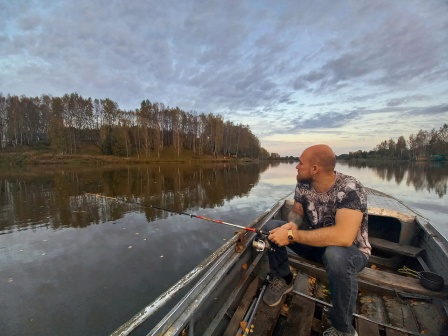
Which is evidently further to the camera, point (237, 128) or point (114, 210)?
point (237, 128)

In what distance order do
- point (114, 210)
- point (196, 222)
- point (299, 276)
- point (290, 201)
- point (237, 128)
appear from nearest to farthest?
1. point (299, 276)
2. point (290, 201)
3. point (196, 222)
4. point (114, 210)
5. point (237, 128)

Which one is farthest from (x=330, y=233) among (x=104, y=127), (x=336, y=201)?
(x=104, y=127)

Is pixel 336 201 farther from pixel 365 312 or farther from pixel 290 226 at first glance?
pixel 365 312

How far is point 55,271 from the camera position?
5254 mm

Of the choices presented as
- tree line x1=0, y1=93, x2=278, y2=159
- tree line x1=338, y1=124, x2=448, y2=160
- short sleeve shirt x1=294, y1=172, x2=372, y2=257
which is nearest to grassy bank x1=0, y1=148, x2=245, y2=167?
tree line x1=0, y1=93, x2=278, y2=159

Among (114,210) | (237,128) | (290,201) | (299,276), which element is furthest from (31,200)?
(237,128)

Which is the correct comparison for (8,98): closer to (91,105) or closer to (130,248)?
(91,105)

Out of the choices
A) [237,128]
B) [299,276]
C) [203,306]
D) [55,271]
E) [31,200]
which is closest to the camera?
[203,306]

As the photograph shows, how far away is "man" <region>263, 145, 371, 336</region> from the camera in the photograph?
2.39m

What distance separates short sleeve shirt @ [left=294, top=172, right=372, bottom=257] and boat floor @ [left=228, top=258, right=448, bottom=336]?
97 centimetres

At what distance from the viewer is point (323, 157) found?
2746 mm

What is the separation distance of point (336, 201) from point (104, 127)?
70.7 meters

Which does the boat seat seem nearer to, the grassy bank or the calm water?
the calm water

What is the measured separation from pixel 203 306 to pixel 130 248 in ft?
16.2
